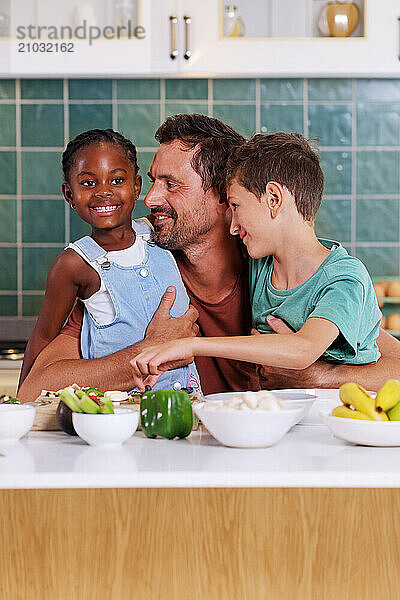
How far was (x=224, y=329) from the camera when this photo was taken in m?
2.02

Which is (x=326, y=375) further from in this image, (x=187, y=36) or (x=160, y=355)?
(x=187, y=36)

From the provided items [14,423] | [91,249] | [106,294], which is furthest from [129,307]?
[14,423]

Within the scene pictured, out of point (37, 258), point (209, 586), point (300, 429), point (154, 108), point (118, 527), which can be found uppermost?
point (154, 108)

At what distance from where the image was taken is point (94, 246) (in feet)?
6.37

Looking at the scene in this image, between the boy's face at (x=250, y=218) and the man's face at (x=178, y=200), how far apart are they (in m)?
0.16

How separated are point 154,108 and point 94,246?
1.21 meters

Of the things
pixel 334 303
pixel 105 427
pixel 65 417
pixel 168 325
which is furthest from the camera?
pixel 168 325

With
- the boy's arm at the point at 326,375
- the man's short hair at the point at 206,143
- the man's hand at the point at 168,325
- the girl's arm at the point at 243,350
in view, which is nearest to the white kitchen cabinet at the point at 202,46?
the man's short hair at the point at 206,143

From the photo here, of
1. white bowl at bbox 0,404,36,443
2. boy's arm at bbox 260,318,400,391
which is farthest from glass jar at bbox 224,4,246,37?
white bowl at bbox 0,404,36,443

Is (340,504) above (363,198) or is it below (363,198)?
below

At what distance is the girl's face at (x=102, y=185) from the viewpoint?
1923 mm

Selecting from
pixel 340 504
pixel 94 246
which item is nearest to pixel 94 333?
pixel 94 246

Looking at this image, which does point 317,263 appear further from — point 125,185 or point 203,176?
point 125,185

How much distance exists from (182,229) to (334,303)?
0.52m
